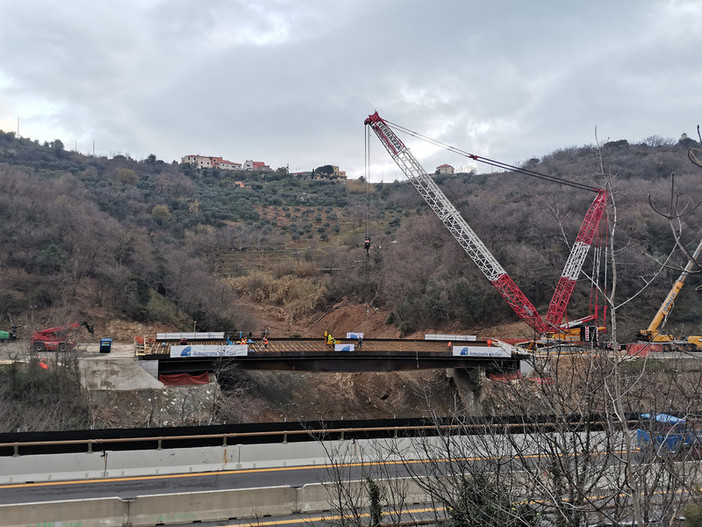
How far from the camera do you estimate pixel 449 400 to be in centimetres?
3588

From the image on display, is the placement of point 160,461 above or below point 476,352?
below

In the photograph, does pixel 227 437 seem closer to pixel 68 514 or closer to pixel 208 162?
pixel 68 514

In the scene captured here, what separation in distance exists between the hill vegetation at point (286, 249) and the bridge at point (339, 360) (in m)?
12.7

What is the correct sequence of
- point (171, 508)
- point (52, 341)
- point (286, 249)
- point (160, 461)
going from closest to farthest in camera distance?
1. point (171, 508)
2. point (160, 461)
3. point (52, 341)
4. point (286, 249)

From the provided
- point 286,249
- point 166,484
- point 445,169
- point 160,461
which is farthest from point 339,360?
point 445,169

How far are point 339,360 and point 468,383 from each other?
10.0 m

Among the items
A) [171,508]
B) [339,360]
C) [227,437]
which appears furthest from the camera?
[339,360]

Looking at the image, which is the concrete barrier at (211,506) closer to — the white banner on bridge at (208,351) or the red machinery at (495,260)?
the white banner on bridge at (208,351)

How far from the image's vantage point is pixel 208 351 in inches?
1102

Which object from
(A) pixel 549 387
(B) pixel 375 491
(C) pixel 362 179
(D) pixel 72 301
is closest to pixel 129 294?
(D) pixel 72 301

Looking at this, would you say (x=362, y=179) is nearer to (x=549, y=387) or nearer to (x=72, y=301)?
(x=72, y=301)

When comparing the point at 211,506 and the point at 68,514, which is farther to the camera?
the point at 211,506

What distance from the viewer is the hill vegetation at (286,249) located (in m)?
40.7

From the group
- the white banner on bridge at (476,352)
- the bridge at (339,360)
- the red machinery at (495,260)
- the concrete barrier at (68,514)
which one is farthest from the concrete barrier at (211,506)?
the red machinery at (495,260)
